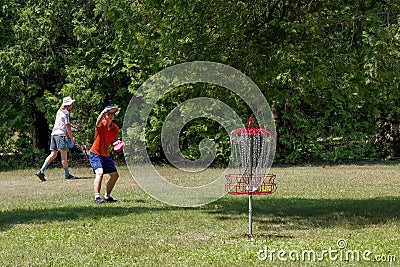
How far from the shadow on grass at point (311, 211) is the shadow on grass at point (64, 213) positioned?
1347mm

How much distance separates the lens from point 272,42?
10328 mm

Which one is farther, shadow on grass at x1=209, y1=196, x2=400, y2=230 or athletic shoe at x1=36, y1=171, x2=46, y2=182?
athletic shoe at x1=36, y1=171, x2=46, y2=182

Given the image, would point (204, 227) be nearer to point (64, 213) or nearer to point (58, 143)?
point (64, 213)

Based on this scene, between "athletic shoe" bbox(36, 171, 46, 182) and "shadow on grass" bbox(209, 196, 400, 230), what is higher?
Answer: "athletic shoe" bbox(36, 171, 46, 182)

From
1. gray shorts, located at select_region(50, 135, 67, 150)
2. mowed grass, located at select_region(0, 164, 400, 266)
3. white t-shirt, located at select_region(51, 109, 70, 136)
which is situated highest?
white t-shirt, located at select_region(51, 109, 70, 136)

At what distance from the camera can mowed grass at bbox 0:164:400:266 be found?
24.1 feet

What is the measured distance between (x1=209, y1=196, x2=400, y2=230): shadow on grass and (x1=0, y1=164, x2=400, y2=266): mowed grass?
15 mm

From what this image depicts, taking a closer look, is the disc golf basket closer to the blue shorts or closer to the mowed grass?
the mowed grass

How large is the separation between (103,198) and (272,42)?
176 inches

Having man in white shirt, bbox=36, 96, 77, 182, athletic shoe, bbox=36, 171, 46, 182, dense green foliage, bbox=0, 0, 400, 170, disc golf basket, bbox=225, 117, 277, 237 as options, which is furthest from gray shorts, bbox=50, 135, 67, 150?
disc golf basket, bbox=225, 117, 277, 237

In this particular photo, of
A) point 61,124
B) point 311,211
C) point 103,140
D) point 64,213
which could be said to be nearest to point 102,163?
point 103,140

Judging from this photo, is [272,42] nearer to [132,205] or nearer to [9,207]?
[132,205]

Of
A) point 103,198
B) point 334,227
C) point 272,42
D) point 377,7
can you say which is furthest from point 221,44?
point 103,198

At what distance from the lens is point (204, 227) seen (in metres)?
9.45
